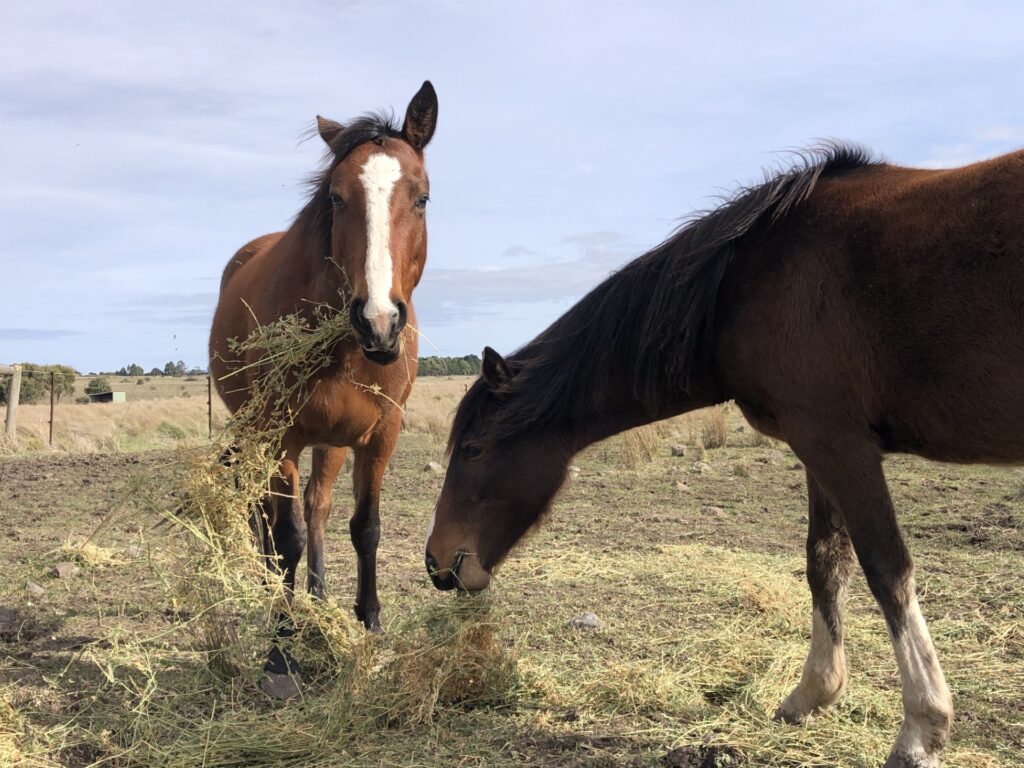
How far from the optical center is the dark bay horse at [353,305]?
12.2 feet

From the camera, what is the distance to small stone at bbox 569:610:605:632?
459 centimetres

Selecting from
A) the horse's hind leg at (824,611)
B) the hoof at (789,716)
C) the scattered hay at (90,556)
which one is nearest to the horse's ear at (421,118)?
the horse's hind leg at (824,611)

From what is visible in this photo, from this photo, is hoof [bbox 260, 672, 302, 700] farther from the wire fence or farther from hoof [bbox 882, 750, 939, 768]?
the wire fence

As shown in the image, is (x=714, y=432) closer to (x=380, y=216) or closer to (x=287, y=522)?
(x=287, y=522)

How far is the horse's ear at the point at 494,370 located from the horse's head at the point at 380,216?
1.28 ft

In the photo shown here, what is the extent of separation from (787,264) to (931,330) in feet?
1.82

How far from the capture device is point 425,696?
11.2ft

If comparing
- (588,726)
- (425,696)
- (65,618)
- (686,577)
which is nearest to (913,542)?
(686,577)

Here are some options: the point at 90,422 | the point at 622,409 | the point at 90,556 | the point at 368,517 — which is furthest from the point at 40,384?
the point at 622,409

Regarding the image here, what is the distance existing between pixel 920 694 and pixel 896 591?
13.8 inches

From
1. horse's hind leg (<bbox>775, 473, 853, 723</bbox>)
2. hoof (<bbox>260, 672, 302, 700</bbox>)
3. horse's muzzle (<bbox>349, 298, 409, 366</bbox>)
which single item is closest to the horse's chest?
horse's muzzle (<bbox>349, 298, 409, 366</bbox>)

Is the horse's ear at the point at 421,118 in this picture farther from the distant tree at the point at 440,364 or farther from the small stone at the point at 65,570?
the small stone at the point at 65,570

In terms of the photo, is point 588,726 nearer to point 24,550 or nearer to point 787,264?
point 787,264

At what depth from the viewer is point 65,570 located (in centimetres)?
589
